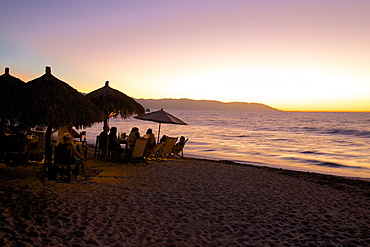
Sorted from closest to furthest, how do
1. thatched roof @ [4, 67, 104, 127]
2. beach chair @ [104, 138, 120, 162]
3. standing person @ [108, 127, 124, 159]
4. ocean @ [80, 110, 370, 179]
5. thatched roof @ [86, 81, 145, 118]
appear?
thatched roof @ [4, 67, 104, 127]
standing person @ [108, 127, 124, 159]
beach chair @ [104, 138, 120, 162]
thatched roof @ [86, 81, 145, 118]
ocean @ [80, 110, 370, 179]

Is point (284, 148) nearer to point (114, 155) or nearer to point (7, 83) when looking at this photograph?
point (114, 155)

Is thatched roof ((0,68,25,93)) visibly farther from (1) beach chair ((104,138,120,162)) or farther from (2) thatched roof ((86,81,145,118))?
(1) beach chair ((104,138,120,162))

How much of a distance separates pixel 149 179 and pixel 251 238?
12.6 ft

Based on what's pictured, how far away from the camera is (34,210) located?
15.3ft

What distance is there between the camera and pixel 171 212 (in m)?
5.17

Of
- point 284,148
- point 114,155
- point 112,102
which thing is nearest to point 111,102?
point 112,102

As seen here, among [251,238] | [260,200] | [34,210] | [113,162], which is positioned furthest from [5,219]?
[113,162]

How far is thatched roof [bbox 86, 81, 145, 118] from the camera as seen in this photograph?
1016 centimetres

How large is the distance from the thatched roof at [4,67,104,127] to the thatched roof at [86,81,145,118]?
2.15 meters

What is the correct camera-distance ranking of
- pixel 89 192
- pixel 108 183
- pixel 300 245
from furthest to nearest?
pixel 108 183 → pixel 89 192 → pixel 300 245

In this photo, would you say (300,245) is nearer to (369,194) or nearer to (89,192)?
(89,192)

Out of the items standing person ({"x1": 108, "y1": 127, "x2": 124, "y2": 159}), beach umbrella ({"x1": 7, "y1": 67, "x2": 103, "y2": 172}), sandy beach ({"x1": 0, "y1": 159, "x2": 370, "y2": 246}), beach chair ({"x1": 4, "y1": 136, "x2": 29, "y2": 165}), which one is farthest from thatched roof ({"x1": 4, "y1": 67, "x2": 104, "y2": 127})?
standing person ({"x1": 108, "y1": 127, "x2": 124, "y2": 159})

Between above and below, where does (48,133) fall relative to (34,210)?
above

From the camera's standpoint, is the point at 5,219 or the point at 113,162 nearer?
the point at 5,219
